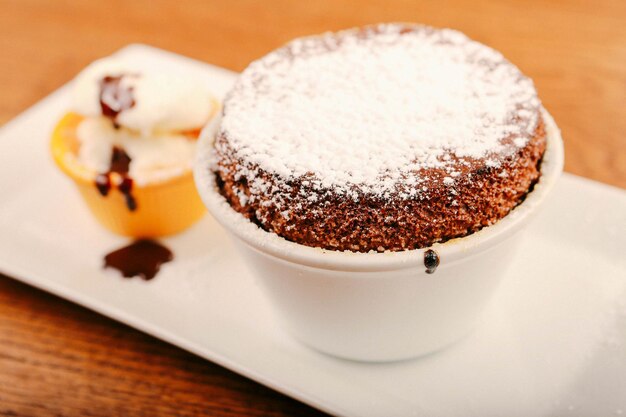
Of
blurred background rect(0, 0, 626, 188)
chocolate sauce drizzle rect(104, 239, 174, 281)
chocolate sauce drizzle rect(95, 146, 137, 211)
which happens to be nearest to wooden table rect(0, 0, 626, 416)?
blurred background rect(0, 0, 626, 188)

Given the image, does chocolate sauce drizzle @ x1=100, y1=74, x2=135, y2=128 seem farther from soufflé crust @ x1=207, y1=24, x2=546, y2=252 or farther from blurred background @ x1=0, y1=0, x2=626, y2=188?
blurred background @ x1=0, y1=0, x2=626, y2=188

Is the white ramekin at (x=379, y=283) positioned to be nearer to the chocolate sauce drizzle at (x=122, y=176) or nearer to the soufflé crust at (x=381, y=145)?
the soufflé crust at (x=381, y=145)

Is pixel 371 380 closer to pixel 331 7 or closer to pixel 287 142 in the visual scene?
pixel 287 142

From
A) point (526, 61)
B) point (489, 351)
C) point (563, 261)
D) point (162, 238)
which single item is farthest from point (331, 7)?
point (489, 351)

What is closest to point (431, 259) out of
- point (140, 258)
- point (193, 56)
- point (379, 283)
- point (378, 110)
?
point (379, 283)

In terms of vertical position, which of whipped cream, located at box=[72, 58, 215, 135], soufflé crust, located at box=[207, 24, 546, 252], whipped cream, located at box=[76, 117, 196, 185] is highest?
soufflé crust, located at box=[207, 24, 546, 252]

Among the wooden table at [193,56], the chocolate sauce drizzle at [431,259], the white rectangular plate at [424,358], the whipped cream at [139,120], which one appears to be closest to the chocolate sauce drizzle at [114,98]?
the whipped cream at [139,120]
